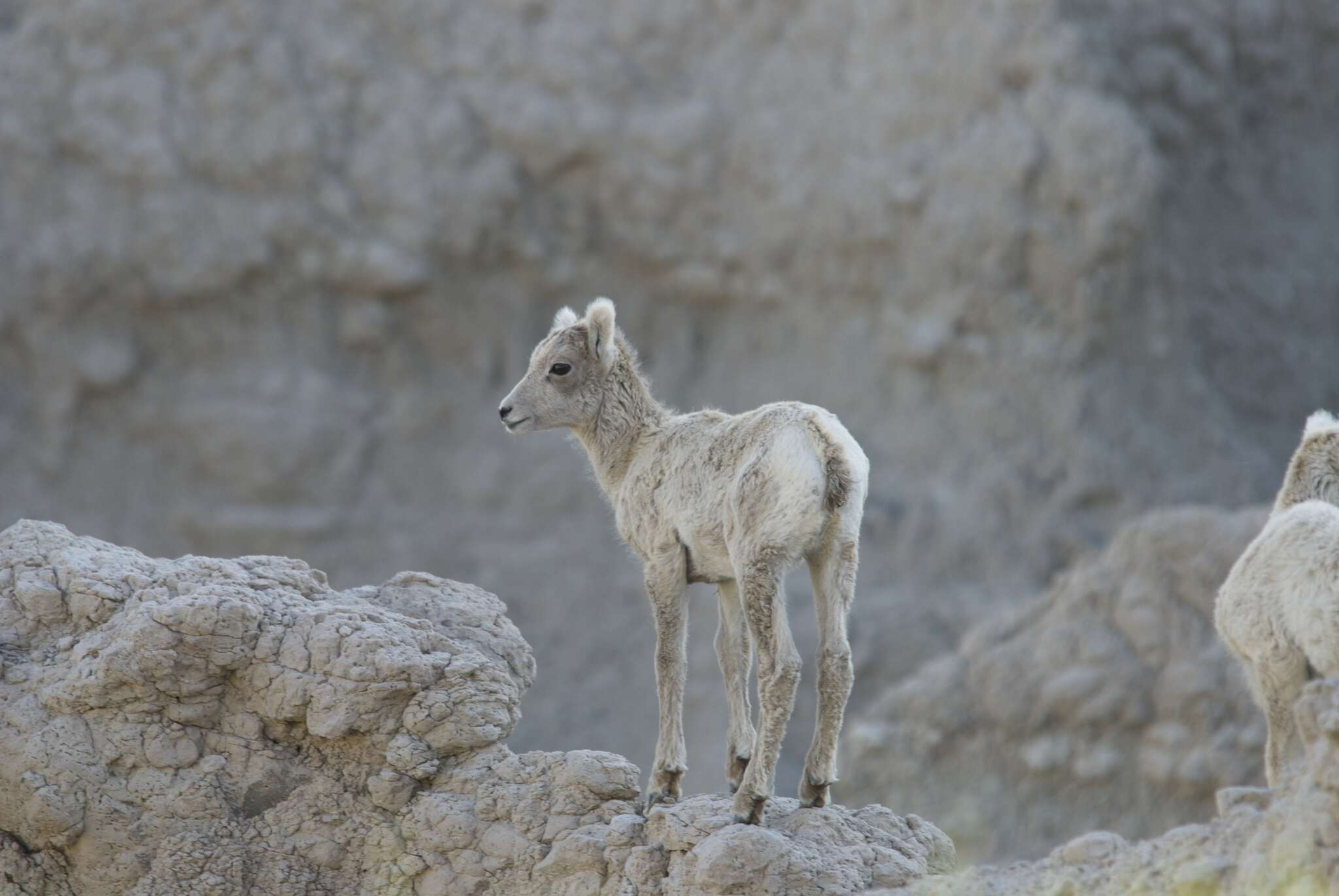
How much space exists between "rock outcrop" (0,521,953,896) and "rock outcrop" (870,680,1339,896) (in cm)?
56

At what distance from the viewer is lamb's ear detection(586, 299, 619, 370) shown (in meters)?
8.16

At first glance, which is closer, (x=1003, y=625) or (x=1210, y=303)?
(x=1003, y=625)

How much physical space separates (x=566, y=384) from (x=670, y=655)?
1.47 meters

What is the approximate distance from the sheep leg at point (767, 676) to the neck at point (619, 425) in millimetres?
1345

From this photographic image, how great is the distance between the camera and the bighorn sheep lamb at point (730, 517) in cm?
701

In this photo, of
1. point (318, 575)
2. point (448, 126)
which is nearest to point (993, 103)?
point (448, 126)

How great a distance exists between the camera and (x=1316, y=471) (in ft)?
26.9

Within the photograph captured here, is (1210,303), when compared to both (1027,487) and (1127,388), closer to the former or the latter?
(1127,388)

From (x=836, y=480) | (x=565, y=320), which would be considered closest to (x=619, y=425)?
(x=565, y=320)

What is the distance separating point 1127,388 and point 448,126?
8.27m

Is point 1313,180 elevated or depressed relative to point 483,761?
elevated

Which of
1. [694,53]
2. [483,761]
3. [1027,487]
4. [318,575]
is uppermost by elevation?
[694,53]

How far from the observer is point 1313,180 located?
20203 mm

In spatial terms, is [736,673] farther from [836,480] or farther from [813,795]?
[836,480]
